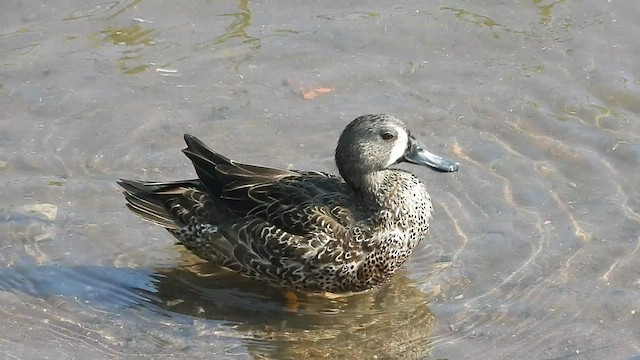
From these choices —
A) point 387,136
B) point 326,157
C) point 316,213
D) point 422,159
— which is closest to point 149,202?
point 316,213

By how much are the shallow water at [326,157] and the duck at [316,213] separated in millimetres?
252

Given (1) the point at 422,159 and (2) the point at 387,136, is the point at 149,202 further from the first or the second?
(1) the point at 422,159

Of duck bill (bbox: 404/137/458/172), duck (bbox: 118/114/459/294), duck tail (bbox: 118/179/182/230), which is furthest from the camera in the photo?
duck tail (bbox: 118/179/182/230)

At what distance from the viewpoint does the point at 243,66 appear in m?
9.59

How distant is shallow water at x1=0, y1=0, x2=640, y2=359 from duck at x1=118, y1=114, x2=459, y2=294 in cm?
25

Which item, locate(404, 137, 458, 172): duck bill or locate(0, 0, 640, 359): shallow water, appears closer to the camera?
locate(0, 0, 640, 359): shallow water

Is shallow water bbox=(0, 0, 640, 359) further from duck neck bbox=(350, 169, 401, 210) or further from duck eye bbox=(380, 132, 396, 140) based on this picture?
duck eye bbox=(380, 132, 396, 140)

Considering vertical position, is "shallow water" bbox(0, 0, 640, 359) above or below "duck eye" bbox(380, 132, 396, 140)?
below

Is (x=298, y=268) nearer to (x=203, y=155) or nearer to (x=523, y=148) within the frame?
(x=203, y=155)

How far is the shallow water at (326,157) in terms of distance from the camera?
7.18m

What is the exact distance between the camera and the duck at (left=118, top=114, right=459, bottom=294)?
7.44 meters

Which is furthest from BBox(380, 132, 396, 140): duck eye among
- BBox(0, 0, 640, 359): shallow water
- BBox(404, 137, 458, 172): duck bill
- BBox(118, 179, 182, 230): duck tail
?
BBox(118, 179, 182, 230): duck tail

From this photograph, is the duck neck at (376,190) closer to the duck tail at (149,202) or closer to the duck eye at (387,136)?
the duck eye at (387,136)

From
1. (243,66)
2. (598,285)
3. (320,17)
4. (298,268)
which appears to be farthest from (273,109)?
(598,285)
